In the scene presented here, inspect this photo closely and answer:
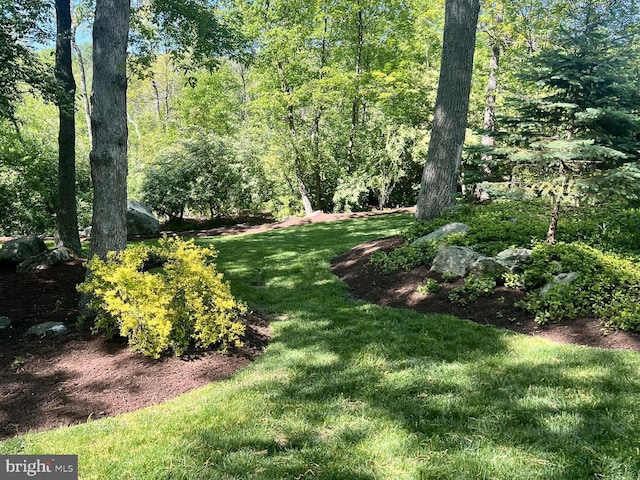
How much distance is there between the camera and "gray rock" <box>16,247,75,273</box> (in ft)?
22.6

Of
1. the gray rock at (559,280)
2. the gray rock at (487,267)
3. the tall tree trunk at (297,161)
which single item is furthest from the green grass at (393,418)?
the tall tree trunk at (297,161)

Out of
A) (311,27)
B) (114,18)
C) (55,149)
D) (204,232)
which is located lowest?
(204,232)

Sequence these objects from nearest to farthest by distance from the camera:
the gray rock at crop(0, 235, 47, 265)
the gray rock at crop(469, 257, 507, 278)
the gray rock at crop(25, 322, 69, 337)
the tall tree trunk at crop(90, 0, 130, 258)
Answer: the gray rock at crop(25, 322, 69, 337) < the tall tree trunk at crop(90, 0, 130, 258) < the gray rock at crop(469, 257, 507, 278) < the gray rock at crop(0, 235, 47, 265)

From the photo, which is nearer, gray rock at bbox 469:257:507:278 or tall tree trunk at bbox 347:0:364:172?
gray rock at bbox 469:257:507:278

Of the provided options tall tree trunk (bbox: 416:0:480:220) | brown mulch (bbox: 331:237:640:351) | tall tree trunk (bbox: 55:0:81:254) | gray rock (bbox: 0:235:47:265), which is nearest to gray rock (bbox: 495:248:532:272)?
brown mulch (bbox: 331:237:640:351)

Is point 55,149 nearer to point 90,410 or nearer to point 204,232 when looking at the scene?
point 204,232

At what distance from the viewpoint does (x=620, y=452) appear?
2225 mm

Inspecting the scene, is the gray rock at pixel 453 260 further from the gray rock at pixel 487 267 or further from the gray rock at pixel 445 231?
the gray rock at pixel 445 231

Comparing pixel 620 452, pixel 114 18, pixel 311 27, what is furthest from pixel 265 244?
pixel 311 27

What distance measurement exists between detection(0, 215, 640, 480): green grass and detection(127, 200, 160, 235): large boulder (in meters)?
9.86

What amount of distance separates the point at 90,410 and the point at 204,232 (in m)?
10.3

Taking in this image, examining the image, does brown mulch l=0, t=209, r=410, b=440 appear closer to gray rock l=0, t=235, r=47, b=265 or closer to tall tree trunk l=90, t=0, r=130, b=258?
tall tree trunk l=90, t=0, r=130, b=258

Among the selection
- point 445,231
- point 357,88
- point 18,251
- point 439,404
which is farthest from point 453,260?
point 357,88

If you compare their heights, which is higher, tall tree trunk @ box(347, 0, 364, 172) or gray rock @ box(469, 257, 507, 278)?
tall tree trunk @ box(347, 0, 364, 172)
